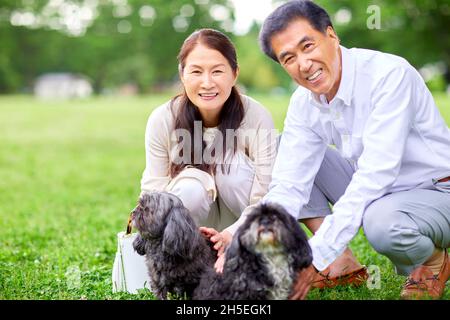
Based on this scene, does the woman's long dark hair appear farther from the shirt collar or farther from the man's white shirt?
the shirt collar

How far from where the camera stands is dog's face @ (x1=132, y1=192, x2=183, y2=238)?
3191 millimetres

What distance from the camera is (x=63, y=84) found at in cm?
5831

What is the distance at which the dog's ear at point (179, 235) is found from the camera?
10.3 ft

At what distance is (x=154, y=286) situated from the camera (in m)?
3.37

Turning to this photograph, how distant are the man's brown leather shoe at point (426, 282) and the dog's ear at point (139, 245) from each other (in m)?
1.39

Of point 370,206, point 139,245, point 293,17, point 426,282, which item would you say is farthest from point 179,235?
point 426,282

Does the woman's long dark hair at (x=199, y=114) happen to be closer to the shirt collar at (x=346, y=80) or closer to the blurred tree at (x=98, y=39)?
the shirt collar at (x=346, y=80)

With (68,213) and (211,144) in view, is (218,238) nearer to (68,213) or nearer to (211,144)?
(211,144)

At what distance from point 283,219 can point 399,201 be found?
0.77 metres

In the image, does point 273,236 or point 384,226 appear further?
point 384,226

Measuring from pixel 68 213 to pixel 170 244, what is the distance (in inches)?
139

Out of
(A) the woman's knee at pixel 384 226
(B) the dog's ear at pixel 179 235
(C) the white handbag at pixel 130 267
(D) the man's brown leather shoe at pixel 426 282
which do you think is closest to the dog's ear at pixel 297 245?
(A) the woman's knee at pixel 384 226
